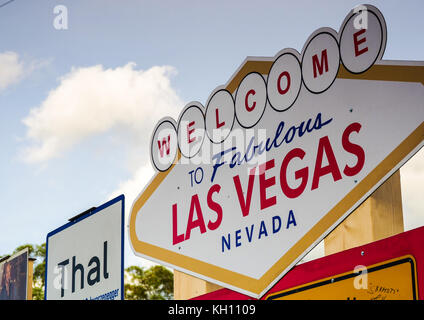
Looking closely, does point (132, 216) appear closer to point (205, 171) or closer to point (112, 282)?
point (205, 171)

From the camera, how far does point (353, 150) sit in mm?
3883

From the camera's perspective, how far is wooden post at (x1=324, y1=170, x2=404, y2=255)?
13.0 feet

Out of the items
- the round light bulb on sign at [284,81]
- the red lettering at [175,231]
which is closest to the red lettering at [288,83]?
the round light bulb on sign at [284,81]

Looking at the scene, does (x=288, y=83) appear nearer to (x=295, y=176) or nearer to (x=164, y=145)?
(x=295, y=176)

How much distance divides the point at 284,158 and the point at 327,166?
37 cm

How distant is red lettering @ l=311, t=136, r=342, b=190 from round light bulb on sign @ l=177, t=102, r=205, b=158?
1159 millimetres

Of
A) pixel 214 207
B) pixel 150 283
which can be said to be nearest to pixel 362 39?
pixel 214 207

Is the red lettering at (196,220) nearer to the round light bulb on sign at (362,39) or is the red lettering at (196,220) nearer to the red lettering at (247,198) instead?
the red lettering at (247,198)

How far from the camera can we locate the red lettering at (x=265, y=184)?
4.35 meters

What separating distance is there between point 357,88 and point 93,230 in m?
1.93

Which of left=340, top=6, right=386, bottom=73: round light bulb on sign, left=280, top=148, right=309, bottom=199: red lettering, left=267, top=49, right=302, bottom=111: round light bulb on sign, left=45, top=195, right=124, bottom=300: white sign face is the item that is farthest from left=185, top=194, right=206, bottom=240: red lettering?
left=340, top=6, right=386, bottom=73: round light bulb on sign

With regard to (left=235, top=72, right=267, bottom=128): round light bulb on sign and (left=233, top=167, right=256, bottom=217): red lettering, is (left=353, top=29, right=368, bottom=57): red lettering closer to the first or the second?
(left=235, top=72, right=267, bottom=128): round light bulb on sign

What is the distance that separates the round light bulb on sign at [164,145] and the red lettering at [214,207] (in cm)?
56

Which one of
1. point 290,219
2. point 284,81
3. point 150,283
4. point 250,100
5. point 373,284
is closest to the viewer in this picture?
point 373,284
